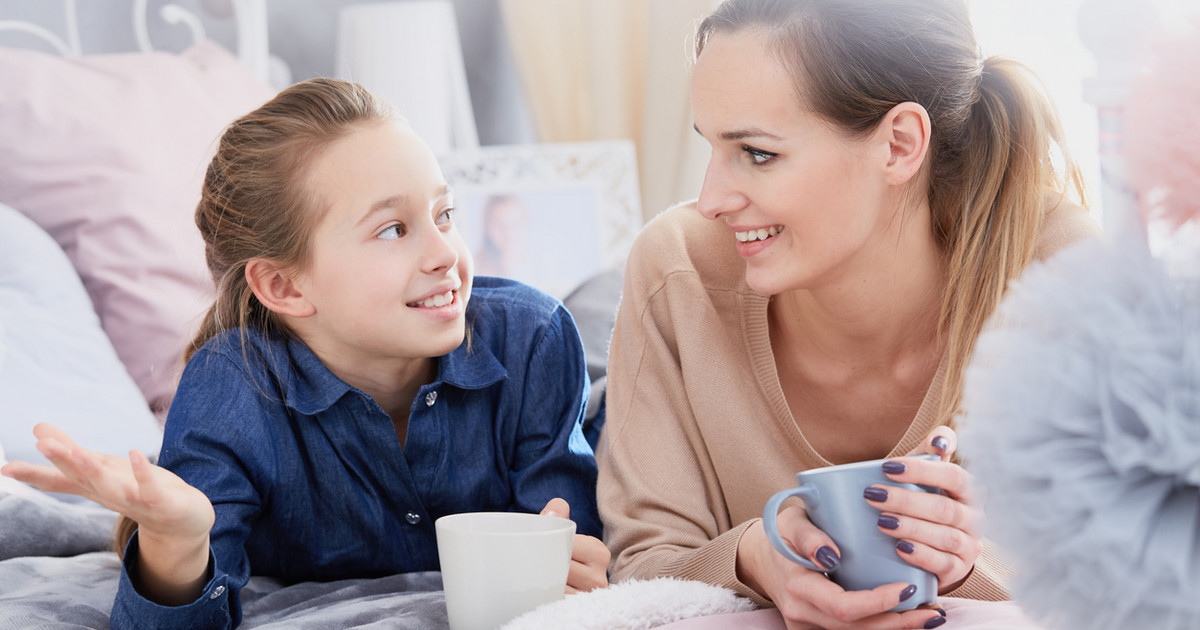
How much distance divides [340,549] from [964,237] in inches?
32.5

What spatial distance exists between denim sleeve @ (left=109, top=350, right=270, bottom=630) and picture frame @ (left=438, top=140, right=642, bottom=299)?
141 centimetres

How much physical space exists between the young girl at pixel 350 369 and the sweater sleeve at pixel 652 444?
0.23 feet

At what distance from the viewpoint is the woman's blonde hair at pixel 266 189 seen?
3.98 ft

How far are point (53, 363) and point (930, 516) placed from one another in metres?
1.29

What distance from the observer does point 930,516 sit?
0.71 m

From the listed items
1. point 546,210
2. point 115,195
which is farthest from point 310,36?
point 115,195

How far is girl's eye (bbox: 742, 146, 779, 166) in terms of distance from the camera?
1.05 m

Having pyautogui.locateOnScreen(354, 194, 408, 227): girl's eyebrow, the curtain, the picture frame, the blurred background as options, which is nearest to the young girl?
pyautogui.locateOnScreen(354, 194, 408, 227): girl's eyebrow

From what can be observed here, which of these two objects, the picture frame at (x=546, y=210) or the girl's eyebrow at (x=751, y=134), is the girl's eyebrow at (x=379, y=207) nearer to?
the girl's eyebrow at (x=751, y=134)

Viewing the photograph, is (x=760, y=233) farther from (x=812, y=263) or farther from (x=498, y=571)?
(x=498, y=571)

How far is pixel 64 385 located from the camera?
4.72 feet

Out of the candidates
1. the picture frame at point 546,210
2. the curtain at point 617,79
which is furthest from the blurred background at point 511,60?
the picture frame at point 546,210

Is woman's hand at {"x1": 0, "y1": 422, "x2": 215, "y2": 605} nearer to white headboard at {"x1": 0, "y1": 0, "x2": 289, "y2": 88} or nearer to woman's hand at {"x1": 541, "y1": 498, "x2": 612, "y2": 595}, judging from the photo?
woman's hand at {"x1": 541, "y1": 498, "x2": 612, "y2": 595}

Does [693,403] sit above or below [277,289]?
below
